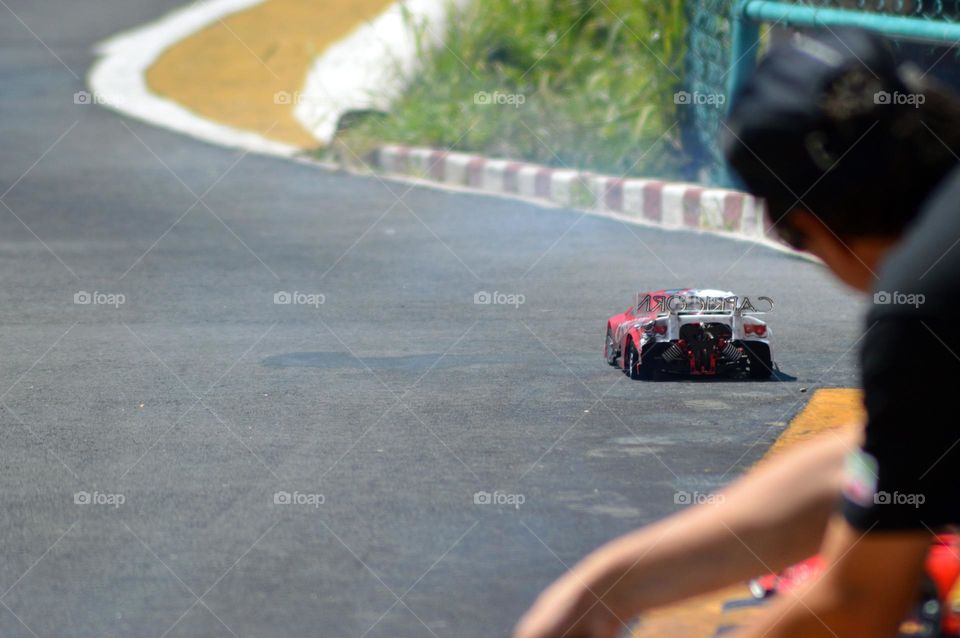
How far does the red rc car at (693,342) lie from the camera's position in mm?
6051

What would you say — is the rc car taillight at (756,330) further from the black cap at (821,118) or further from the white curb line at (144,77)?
the white curb line at (144,77)

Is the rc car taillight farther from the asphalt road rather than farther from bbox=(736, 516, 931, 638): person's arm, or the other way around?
bbox=(736, 516, 931, 638): person's arm

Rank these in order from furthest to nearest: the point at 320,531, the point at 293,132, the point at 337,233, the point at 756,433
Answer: the point at 293,132 → the point at 337,233 → the point at 756,433 → the point at 320,531

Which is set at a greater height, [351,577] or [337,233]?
[351,577]

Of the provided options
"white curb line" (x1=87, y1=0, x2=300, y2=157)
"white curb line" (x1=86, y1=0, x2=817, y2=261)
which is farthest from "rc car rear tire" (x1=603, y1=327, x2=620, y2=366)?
"white curb line" (x1=87, y1=0, x2=300, y2=157)

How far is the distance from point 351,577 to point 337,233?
634 centimetres

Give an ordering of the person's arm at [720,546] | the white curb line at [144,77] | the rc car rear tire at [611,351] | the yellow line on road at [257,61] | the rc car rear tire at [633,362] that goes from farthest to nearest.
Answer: the yellow line on road at [257,61]
the white curb line at [144,77]
the rc car rear tire at [611,351]
the rc car rear tire at [633,362]
the person's arm at [720,546]

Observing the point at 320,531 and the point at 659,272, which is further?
the point at 659,272

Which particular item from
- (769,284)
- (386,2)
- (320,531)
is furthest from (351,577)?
(386,2)

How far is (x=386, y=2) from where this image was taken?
72.6ft

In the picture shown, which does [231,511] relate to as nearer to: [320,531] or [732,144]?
[320,531]

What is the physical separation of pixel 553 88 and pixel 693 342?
8.24 meters

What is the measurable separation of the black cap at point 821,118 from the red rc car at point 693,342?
4.20m

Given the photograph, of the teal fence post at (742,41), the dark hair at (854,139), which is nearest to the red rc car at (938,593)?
the dark hair at (854,139)
